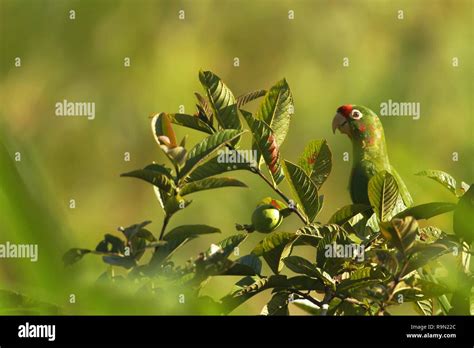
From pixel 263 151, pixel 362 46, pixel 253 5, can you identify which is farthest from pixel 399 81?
pixel 263 151

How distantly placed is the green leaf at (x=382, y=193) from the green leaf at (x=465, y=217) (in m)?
0.12

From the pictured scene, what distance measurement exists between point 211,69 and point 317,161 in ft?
9.87

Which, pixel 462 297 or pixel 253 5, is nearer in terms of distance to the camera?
pixel 462 297

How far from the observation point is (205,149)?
47.8 inches

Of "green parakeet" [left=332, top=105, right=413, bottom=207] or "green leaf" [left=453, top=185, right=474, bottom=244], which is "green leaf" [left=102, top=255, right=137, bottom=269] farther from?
"green parakeet" [left=332, top=105, right=413, bottom=207]

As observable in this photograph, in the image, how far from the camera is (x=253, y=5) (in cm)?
505

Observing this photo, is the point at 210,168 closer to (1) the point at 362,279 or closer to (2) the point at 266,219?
(2) the point at 266,219

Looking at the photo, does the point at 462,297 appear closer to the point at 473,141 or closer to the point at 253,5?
the point at 473,141

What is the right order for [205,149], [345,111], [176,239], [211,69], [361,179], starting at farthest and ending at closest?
[211,69]
[345,111]
[361,179]
[205,149]
[176,239]

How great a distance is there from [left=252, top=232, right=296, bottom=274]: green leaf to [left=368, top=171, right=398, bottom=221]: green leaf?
0.18 metres

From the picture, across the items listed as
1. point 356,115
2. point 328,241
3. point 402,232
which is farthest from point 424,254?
point 356,115

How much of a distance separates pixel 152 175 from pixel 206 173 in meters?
0.14

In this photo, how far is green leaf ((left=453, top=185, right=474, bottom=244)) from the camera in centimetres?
119

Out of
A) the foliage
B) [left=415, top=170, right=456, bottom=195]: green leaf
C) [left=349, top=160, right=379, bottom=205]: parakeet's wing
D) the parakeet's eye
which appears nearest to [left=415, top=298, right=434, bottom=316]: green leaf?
the foliage
